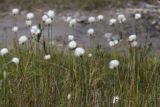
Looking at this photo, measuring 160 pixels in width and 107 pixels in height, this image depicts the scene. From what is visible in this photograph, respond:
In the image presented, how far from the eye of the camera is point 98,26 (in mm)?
7660

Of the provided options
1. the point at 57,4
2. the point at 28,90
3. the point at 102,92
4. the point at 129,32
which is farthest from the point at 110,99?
the point at 57,4

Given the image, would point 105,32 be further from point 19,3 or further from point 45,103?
point 45,103

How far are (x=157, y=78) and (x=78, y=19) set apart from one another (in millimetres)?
3565

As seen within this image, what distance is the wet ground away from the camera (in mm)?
7027

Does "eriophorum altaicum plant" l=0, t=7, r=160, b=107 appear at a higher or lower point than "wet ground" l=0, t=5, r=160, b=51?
higher

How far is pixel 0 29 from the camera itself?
24.9 ft

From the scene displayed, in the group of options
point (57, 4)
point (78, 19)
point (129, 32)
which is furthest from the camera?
point (57, 4)

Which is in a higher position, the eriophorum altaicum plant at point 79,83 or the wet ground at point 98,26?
the eriophorum altaicum plant at point 79,83

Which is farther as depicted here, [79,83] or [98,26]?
[98,26]

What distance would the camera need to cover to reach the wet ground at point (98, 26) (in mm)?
7027

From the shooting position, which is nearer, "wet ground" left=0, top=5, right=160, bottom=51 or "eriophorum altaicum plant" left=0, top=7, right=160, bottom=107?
"eriophorum altaicum plant" left=0, top=7, right=160, bottom=107

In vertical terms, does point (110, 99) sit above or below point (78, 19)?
above

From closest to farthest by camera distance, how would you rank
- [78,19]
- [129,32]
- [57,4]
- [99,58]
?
[99,58] → [129,32] → [78,19] → [57,4]

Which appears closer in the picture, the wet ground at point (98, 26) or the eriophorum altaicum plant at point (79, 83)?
the eriophorum altaicum plant at point (79, 83)
